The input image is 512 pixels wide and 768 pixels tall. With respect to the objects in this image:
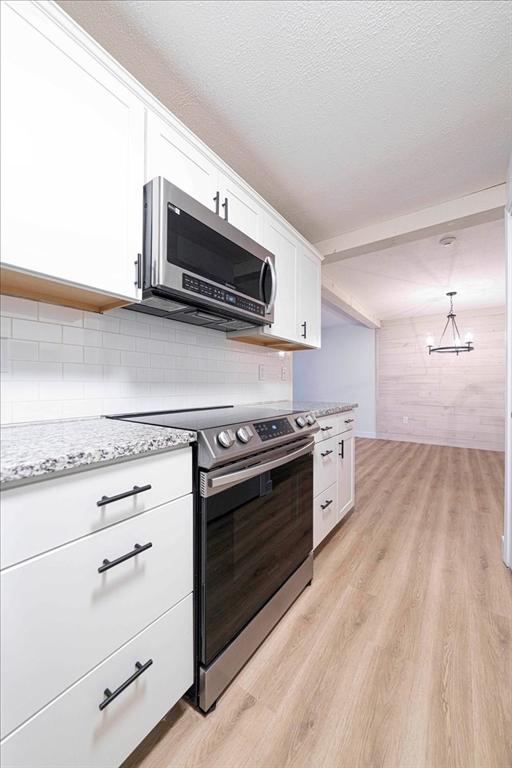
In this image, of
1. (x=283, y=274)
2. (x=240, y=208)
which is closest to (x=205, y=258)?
(x=240, y=208)

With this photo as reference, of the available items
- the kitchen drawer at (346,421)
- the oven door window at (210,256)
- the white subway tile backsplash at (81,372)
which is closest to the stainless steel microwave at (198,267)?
the oven door window at (210,256)

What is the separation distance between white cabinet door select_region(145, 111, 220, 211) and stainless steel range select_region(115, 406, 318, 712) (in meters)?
1.05

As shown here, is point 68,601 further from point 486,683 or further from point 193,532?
point 486,683

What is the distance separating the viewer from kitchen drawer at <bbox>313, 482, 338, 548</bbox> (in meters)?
2.02

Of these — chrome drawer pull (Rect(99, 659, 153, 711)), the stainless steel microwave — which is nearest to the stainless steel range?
chrome drawer pull (Rect(99, 659, 153, 711))

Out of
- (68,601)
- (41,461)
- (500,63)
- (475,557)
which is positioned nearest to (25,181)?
(41,461)

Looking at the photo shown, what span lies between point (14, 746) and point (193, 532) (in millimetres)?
574

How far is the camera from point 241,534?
1248mm

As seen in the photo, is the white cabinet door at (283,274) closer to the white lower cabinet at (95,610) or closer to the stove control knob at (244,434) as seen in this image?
the stove control knob at (244,434)

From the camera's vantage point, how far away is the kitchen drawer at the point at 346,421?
241 cm

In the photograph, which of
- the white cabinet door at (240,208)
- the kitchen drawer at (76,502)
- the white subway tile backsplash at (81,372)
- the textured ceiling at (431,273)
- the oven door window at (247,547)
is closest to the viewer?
the kitchen drawer at (76,502)

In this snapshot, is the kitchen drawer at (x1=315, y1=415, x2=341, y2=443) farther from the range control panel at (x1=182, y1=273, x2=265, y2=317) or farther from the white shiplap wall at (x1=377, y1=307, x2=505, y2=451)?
the white shiplap wall at (x1=377, y1=307, x2=505, y2=451)

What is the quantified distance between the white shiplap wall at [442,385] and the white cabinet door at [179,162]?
5799mm

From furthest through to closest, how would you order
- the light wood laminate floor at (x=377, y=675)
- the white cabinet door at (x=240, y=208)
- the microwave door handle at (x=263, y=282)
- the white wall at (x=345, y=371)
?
the white wall at (x=345, y=371) < the microwave door handle at (x=263, y=282) < the white cabinet door at (x=240, y=208) < the light wood laminate floor at (x=377, y=675)
